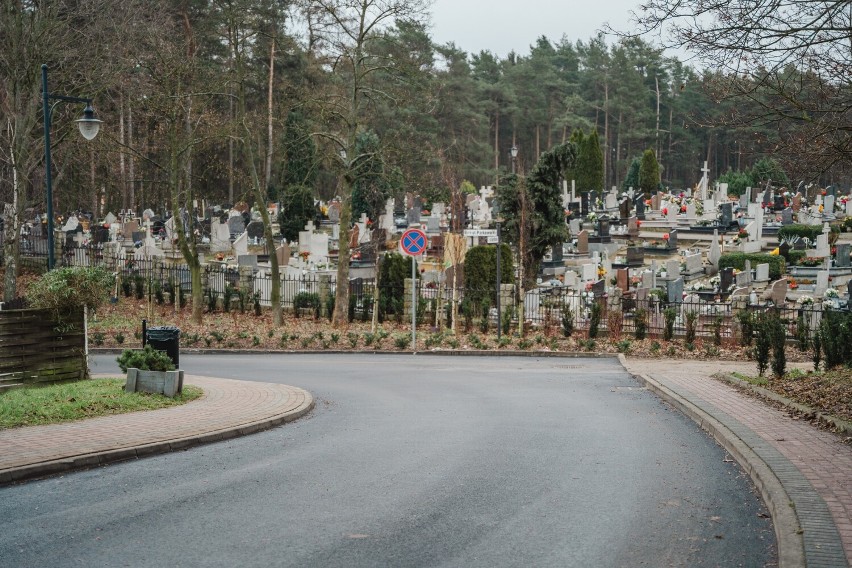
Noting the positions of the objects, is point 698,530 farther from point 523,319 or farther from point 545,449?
point 523,319

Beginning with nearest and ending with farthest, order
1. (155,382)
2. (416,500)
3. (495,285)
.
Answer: (416,500) < (155,382) < (495,285)

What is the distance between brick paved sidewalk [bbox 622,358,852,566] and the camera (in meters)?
6.46

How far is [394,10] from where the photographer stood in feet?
86.7

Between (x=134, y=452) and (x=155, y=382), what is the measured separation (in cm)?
405

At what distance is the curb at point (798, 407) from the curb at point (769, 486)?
3.99 ft

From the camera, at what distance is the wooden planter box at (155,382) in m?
13.6

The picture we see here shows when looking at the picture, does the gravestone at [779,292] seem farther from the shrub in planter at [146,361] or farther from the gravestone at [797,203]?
the shrub in planter at [146,361]

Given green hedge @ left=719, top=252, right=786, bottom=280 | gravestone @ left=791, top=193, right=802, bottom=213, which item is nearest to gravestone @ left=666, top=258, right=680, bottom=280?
green hedge @ left=719, top=252, right=786, bottom=280

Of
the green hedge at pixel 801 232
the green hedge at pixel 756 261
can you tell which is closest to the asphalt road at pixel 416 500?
the green hedge at pixel 756 261

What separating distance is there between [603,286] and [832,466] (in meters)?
23.1

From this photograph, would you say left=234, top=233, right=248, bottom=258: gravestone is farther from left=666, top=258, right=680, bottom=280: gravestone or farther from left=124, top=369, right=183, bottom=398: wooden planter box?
left=124, top=369, right=183, bottom=398: wooden planter box

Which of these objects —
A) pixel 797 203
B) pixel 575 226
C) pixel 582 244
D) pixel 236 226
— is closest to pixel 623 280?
pixel 582 244

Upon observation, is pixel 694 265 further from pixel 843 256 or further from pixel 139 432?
pixel 139 432

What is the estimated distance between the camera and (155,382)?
13750 mm
